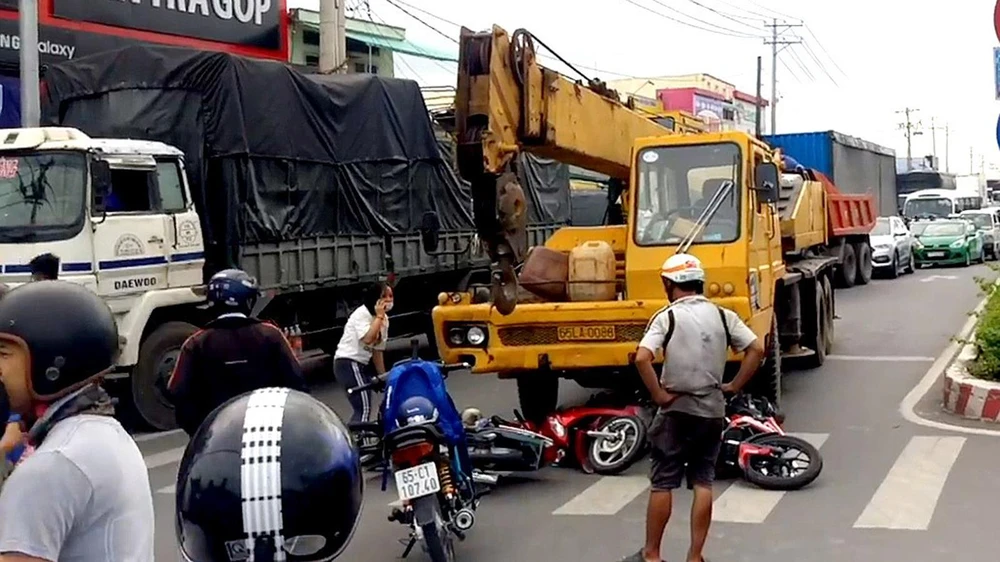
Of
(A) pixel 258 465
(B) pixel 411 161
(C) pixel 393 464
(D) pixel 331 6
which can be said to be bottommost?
(C) pixel 393 464

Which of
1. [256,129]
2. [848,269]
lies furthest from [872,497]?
[848,269]

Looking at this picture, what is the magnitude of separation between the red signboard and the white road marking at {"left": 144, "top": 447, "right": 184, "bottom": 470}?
8.71 meters

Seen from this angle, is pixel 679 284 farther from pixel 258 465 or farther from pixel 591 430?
pixel 258 465

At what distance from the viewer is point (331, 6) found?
20734 millimetres

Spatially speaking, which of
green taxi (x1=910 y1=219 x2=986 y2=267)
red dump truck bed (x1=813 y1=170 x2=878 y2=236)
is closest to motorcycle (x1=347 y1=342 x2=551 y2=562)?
red dump truck bed (x1=813 y1=170 x2=878 y2=236)

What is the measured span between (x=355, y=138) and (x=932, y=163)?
79839 mm

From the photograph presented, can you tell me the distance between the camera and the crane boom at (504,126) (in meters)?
8.23

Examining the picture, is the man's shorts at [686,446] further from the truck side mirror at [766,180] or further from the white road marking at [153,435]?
the white road marking at [153,435]

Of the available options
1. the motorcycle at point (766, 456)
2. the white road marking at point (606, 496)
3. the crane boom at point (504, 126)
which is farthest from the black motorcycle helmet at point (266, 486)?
the motorcycle at point (766, 456)

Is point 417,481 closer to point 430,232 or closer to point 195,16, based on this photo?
point 430,232

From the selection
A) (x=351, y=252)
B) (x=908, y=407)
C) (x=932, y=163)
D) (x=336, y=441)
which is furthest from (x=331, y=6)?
(x=932, y=163)

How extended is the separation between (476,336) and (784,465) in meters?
2.66

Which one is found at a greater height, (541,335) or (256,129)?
(256,129)

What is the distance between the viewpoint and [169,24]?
2189 cm
